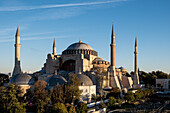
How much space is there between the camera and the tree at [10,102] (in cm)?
1966

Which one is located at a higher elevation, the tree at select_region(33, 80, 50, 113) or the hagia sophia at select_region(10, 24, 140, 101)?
the hagia sophia at select_region(10, 24, 140, 101)

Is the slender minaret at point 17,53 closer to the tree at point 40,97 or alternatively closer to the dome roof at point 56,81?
the dome roof at point 56,81

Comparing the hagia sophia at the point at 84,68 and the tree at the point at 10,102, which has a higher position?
the hagia sophia at the point at 84,68

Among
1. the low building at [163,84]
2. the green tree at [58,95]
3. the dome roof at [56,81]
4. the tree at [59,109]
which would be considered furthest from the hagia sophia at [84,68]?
the tree at [59,109]

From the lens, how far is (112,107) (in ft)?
87.6

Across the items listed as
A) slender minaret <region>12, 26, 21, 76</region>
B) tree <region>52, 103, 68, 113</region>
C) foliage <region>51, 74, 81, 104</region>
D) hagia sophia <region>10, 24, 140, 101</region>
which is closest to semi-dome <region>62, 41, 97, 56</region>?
hagia sophia <region>10, 24, 140, 101</region>

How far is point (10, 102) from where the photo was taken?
20.5 meters

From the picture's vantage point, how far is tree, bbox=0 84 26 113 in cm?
1966

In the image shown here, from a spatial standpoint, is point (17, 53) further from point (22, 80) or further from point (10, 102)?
point (10, 102)

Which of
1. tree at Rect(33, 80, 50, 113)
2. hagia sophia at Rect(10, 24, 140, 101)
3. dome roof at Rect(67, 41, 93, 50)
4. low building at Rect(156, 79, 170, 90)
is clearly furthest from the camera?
low building at Rect(156, 79, 170, 90)

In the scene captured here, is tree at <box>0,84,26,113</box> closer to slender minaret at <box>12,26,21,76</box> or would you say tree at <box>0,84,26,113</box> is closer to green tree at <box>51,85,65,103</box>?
green tree at <box>51,85,65,103</box>

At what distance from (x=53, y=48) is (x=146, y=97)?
1987 cm

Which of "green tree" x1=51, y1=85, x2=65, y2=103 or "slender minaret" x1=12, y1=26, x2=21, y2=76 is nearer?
"green tree" x1=51, y1=85, x2=65, y2=103

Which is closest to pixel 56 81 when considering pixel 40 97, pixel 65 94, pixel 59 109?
pixel 65 94
